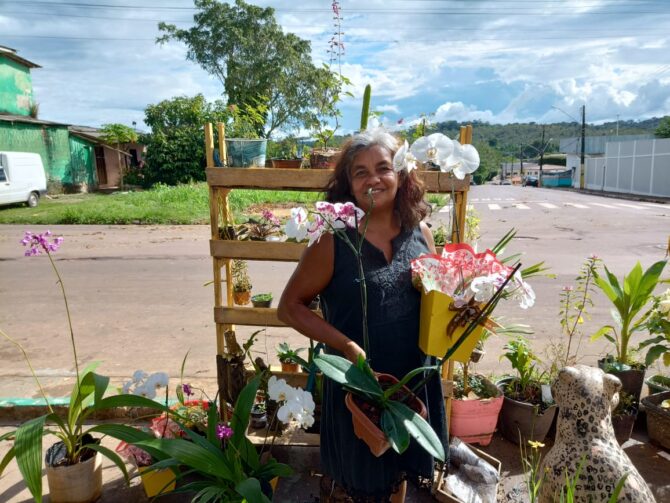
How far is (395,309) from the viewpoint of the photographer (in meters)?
1.46

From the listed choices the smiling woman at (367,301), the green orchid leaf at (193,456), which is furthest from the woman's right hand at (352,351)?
the green orchid leaf at (193,456)

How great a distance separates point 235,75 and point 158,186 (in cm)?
801

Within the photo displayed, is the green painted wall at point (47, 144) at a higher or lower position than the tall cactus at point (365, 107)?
higher

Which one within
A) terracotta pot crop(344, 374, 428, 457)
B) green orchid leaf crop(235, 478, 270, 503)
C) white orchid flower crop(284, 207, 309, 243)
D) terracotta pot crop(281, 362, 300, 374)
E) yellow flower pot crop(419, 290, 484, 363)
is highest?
white orchid flower crop(284, 207, 309, 243)

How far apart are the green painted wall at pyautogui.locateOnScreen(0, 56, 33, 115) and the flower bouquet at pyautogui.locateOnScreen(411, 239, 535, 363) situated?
905 inches

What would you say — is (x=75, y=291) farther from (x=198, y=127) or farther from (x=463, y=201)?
(x=198, y=127)

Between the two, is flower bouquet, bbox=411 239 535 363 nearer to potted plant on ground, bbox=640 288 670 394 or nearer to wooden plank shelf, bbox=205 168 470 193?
wooden plank shelf, bbox=205 168 470 193

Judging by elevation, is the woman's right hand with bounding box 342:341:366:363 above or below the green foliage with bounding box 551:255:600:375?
above

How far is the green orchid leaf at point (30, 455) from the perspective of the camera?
5.50ft

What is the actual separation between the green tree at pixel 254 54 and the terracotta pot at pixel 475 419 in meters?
21.3

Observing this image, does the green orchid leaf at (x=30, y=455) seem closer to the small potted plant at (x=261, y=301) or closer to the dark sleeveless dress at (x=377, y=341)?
the dark sleeveless dress at (x=377, y=341)

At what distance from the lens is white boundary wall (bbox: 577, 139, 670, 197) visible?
22.8 m

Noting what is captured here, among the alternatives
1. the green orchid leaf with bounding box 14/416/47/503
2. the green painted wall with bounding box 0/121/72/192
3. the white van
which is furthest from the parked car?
the green orchid leaf with bounding box 14/416/47/503

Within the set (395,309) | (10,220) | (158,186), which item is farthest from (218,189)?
(158,186)
